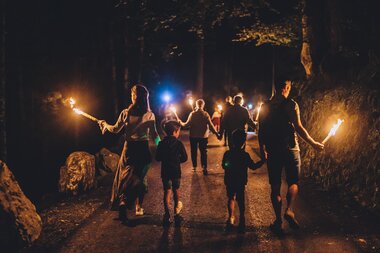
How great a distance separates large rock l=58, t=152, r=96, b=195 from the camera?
865cm

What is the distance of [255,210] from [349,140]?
8.46 ft

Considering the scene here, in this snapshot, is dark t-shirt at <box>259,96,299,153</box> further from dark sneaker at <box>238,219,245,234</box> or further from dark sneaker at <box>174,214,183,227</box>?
dark sneaker at <box>174,214,183,227</box>

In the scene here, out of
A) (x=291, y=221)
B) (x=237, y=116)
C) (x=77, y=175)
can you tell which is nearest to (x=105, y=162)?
(x=77, y=175)

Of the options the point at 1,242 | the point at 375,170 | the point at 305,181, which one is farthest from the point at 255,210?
the point at 1,242

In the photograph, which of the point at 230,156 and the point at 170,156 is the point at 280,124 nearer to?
the point at 230,156

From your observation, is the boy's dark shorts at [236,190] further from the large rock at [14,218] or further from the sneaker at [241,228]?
the large rock at [14,218]

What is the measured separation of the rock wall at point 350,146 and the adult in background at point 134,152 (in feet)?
13.0

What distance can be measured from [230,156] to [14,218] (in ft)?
11.2

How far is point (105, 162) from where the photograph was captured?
36.5 feet

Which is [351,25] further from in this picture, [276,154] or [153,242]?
[153,242]

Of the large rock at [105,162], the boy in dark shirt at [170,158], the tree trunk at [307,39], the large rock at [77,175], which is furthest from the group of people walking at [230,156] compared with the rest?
the tree trunk at [307,39]

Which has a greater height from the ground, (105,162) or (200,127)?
(200,127)

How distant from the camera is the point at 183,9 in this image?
13758 millimetres

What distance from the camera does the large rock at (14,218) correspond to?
525cm
